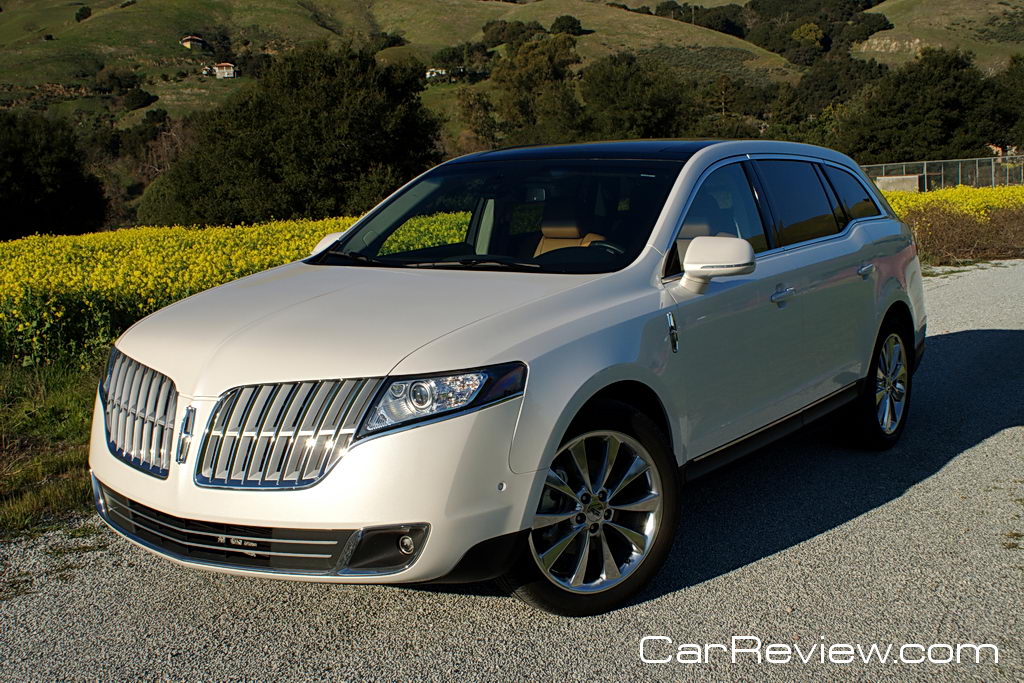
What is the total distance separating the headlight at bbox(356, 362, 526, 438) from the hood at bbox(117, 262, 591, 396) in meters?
0.10

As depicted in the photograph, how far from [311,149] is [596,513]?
5708 cm

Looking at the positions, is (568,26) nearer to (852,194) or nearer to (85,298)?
(85,298)

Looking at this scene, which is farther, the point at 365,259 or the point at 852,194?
the point at 852,194

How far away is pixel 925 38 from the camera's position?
144 meters

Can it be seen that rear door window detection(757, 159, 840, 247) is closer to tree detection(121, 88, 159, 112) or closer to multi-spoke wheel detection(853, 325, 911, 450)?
multi-spoke wheel detection(853, 325, 911, 450)

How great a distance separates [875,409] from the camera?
6133mm

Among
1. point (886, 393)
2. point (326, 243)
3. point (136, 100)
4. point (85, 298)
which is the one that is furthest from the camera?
point (136, 100)

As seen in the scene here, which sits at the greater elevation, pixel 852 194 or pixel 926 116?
pixel 852 194

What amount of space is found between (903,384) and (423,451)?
4.17m

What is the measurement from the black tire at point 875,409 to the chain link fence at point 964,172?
3959cm

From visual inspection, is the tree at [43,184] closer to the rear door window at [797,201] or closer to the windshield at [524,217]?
the windshield at [524,217]

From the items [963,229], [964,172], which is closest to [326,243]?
[963,229]

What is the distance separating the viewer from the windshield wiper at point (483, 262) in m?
4.50

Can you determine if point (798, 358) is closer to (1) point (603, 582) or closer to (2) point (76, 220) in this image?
(1) point (603, 582)
